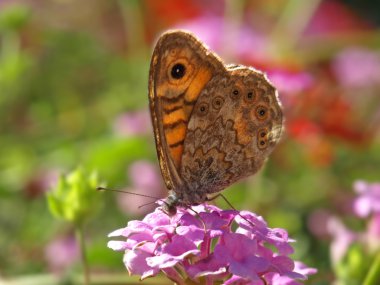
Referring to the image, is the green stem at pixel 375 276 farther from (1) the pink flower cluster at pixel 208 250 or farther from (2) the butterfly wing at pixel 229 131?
(2) the butterfly wing at pixel 229 131

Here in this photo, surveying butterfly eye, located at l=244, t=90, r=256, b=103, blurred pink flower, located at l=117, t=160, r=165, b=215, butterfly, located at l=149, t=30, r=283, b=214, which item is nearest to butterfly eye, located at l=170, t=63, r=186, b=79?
butterfly, located at l=149, t=30, r=283, b=214

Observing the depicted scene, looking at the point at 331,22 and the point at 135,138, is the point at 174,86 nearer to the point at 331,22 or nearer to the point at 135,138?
the point at 135,138

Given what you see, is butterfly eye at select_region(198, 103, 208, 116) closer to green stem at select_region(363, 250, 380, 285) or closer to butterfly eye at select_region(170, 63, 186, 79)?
butterfly eye at select_region(170, 63, 186, 79)

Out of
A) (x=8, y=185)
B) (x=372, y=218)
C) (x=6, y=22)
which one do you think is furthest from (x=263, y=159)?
(x=6, y=22)

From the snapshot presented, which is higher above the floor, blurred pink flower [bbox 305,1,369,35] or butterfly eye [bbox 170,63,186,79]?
blurred pink flower [bbox 305,1,369,35]

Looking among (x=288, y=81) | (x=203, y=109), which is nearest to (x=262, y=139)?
(x=203, y=109)

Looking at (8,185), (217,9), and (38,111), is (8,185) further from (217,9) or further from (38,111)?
(217,9)
